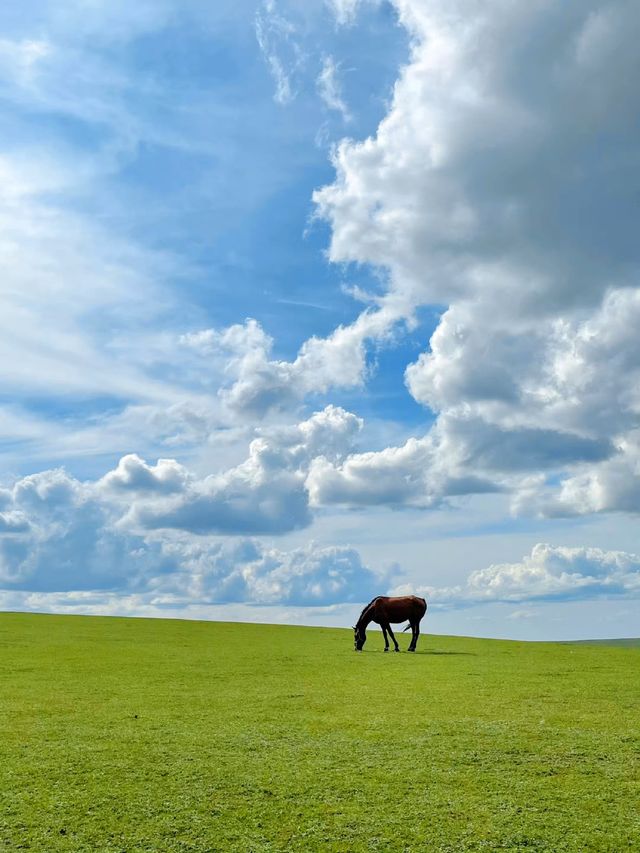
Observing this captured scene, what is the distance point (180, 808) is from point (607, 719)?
746 cm

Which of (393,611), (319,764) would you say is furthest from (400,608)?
(319,764)

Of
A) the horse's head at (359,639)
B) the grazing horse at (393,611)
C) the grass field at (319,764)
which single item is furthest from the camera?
the grazing horse at (393,611)

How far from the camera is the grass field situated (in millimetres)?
6891

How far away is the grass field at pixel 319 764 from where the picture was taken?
689cm

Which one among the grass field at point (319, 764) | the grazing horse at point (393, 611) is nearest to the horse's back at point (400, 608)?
the grazing horse at point (393, 611)

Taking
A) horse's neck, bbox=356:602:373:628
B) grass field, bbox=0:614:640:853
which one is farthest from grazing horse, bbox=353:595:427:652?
grass field, bbox=0:614:640:853

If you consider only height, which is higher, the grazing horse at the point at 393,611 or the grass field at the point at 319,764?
the grazing horse at the point at 393,611

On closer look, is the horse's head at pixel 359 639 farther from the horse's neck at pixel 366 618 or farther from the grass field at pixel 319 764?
the grass field at pixel 319 764

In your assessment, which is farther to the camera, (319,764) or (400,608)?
(400,608)

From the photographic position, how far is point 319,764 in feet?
28.8

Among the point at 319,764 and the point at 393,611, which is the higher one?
the point at 393,611

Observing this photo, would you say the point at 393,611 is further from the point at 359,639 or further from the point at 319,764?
the point at 319,764

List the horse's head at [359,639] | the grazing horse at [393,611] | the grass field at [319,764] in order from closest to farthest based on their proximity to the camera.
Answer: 1. the grass field at [319,764]
2. the horse's head at [359,639]
3. the grazing horse at [393,611]

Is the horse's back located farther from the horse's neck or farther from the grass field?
the grass field
